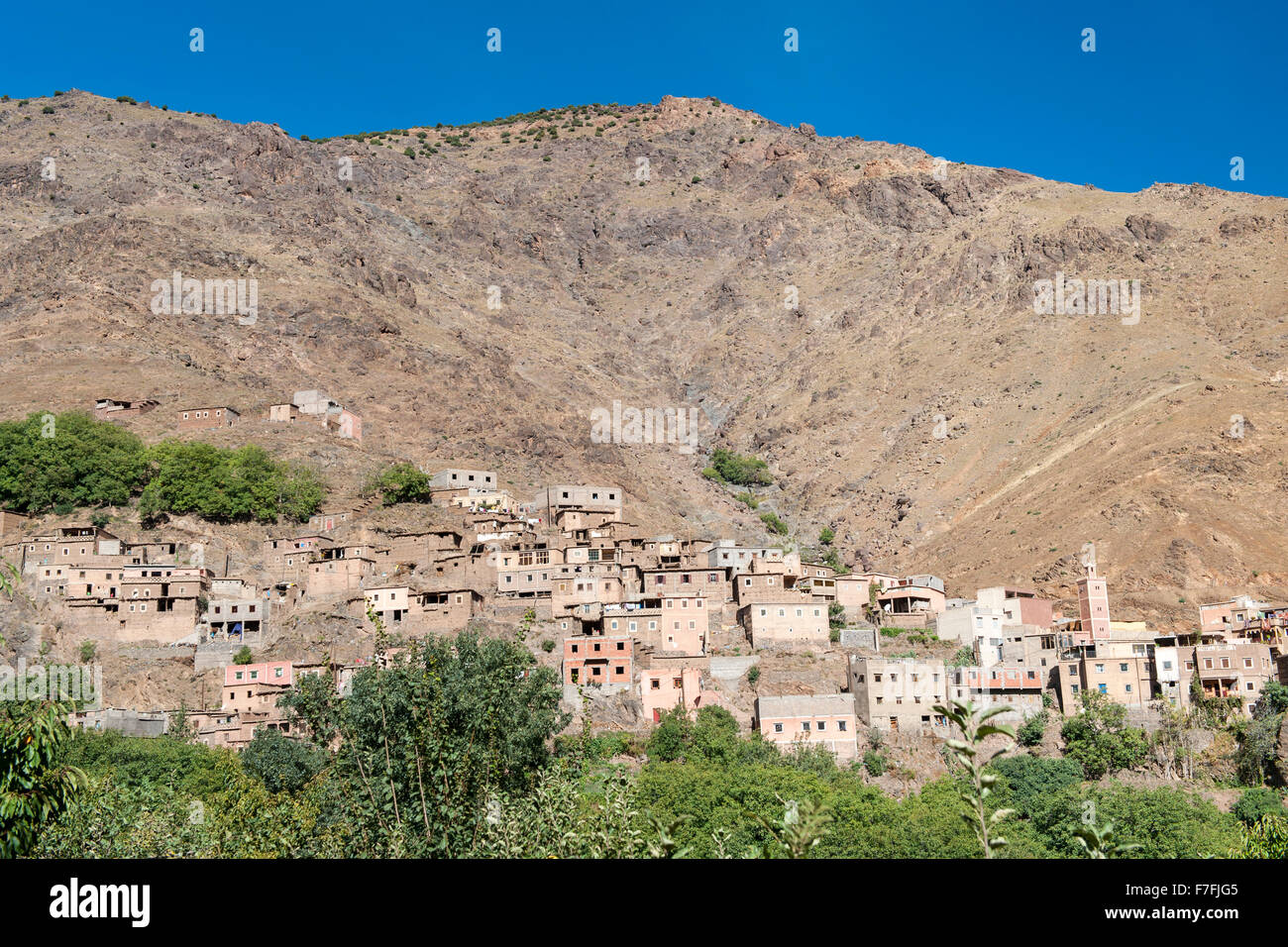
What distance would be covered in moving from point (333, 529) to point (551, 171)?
135267mm

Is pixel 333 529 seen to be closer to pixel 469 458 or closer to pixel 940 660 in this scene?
pixel 469 458

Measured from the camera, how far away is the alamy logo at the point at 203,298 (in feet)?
356

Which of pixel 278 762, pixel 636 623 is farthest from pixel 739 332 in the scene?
pixel 278 762

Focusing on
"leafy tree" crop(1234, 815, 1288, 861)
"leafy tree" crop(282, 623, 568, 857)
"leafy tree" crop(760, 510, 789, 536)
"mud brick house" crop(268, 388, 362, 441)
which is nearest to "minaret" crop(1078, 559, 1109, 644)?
"leafy tree" crop(760, 510, 789, 536)

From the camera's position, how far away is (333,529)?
75125 mm

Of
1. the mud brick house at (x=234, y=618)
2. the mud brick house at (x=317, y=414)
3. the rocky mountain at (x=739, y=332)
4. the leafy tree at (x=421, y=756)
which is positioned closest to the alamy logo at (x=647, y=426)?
the rocky mountain at (x=739, y=332)

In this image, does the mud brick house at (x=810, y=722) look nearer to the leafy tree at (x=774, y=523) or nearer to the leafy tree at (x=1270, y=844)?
the leafy tree at (x=1270, y=844)

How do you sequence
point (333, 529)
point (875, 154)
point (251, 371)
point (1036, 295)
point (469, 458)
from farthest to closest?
point (875, 154), point (1036, 295), point (251, 371), point (469, 458), point (333, 529)

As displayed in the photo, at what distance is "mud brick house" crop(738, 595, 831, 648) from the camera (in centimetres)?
5912

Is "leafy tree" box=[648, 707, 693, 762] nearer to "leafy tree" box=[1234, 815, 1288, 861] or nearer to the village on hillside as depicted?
the village on hillside

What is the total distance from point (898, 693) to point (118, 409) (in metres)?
62.8

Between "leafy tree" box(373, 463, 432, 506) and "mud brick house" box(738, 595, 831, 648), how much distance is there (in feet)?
101
